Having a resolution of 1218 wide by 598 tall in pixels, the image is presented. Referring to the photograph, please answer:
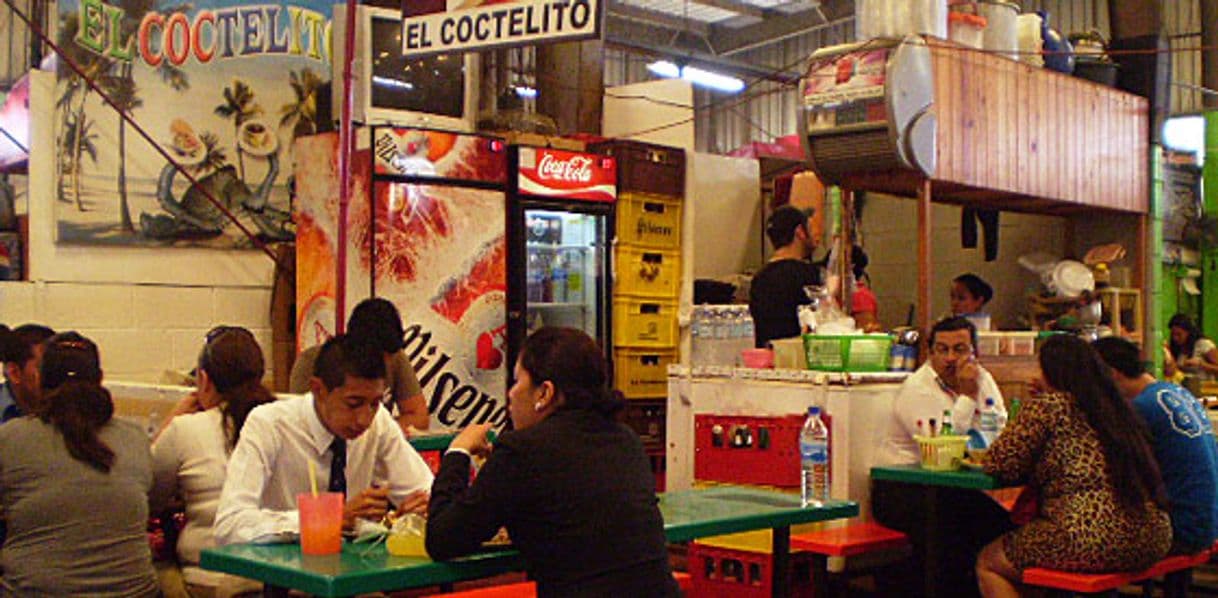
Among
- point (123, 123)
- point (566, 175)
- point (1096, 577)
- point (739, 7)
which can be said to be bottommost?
point (1096, 577)

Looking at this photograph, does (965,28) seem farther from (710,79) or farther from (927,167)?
(710,79)

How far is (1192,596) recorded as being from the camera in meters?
6.39

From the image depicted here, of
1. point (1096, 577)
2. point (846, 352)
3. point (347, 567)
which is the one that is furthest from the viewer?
point (846, 352)

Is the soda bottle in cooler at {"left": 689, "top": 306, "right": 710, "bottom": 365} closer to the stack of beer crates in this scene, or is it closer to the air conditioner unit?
the air conditioner unit

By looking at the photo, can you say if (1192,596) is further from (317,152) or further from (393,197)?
(317,152)

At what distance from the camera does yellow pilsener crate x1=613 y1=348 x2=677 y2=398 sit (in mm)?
9609

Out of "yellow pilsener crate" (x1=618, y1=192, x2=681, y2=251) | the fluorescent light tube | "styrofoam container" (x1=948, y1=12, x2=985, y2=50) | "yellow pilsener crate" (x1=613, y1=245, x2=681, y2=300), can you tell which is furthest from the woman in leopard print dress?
the fluorescent light tube

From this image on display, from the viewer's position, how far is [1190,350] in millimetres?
10242

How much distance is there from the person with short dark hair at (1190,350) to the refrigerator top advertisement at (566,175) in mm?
4405

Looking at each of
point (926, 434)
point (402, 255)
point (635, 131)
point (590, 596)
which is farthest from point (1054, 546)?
point (635, 131)

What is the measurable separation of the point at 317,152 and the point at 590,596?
6.13 m

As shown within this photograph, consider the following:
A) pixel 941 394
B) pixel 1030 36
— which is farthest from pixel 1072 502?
pixel 1030 36

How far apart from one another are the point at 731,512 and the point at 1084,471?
1.62 m

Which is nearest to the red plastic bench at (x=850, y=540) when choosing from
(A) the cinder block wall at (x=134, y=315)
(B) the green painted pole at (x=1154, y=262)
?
(B) the green painted pole at (x=1154, y=262)
